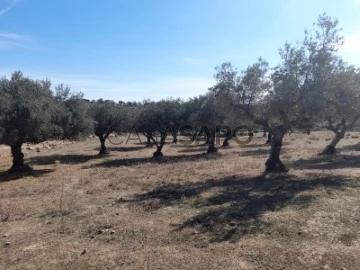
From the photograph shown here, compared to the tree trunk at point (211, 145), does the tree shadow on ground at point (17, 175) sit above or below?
below

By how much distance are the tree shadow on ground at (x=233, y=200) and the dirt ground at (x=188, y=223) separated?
0.03m

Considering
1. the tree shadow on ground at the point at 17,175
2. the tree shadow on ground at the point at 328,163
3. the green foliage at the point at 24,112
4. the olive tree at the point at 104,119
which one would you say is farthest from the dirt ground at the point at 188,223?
the olive tree at the point at 104,119

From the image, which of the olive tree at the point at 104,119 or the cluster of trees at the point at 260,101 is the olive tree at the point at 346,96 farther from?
the olive tree at the point at 104,119

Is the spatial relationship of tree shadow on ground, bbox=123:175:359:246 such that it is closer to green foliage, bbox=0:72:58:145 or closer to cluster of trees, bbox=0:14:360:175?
cluster of trees, bbox=0:14:360:175

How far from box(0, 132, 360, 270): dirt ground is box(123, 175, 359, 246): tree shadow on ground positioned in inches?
1.3

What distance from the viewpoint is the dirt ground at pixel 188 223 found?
7.99 meters

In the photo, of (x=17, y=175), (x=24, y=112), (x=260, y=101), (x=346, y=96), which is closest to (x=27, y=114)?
(x=24, y=112)

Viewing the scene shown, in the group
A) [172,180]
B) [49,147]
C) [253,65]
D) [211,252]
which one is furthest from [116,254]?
[49,147]

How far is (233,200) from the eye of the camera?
13.5 meters

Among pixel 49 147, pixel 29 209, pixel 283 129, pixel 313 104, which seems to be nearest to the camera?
pixel 29 209

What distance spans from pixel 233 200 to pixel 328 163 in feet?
42.7

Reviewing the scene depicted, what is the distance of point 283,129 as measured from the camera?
64.8 feet

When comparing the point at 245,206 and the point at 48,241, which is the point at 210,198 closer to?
the point at 245,206

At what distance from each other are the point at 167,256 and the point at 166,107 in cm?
3111
